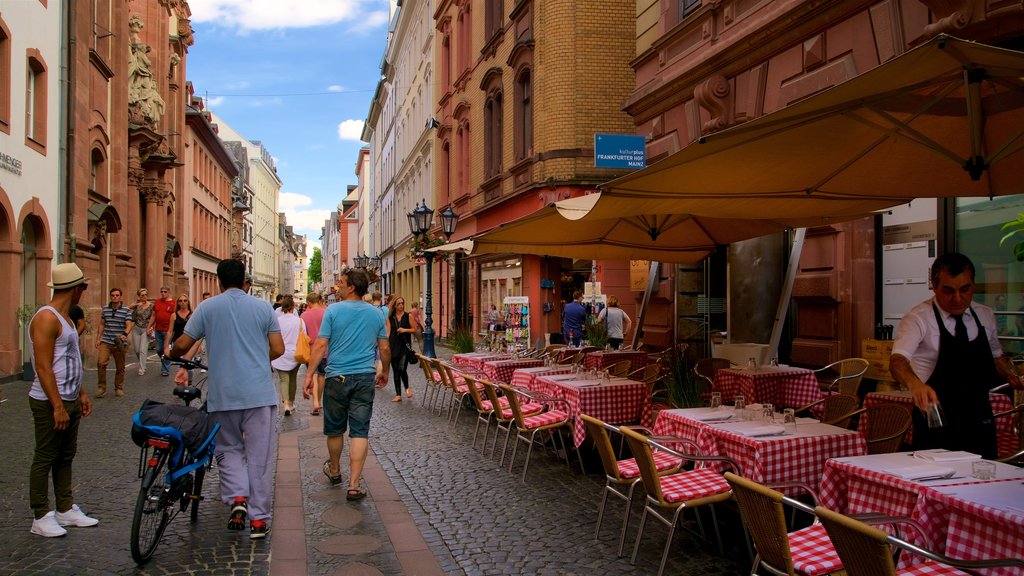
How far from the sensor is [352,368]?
7051 millimetres

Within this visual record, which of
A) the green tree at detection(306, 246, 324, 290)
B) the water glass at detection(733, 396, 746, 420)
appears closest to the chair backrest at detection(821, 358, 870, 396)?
the water glass at detection(733, 396, 746, 420)

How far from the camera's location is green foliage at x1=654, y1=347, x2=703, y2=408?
8.52 meters

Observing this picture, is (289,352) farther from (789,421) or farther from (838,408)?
(789,421)

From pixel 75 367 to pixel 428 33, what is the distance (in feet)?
114

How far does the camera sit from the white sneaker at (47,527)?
18.6 ft

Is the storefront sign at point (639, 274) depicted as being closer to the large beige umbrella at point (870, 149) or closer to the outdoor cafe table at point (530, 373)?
the outdoor cafe table at point (530, 373)

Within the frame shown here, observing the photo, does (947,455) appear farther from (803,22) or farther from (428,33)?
(428,33)

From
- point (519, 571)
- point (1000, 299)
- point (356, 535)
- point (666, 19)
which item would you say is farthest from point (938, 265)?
point (666, 19)

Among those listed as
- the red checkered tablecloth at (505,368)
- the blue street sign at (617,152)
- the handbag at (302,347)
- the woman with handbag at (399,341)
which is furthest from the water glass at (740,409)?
the blue street sign at (617,152)

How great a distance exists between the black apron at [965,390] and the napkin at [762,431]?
0.96 metres

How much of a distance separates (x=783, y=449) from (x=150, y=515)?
394 centimetres

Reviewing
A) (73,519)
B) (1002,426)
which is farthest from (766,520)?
(73,519)

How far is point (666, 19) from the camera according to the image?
1461cm

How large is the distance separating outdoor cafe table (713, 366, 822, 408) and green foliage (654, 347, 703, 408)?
478 mm
